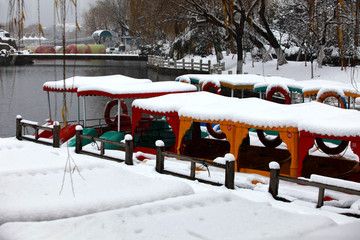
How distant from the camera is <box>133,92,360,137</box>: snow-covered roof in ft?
31.7

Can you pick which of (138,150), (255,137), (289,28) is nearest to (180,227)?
(138,150)

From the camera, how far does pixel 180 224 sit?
600 centimetres

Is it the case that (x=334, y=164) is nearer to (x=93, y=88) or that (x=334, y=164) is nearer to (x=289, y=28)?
(x=93, y=88)

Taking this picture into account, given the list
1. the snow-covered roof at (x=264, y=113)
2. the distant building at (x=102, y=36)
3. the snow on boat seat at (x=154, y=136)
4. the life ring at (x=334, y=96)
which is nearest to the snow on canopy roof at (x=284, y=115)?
the snow-covered roof at (x=264, y=113)

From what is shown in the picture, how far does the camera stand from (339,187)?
24.3ft

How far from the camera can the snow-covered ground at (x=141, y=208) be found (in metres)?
5.75

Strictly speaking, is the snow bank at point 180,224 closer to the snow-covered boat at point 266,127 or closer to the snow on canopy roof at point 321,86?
the snow-covered boat at point 266,127

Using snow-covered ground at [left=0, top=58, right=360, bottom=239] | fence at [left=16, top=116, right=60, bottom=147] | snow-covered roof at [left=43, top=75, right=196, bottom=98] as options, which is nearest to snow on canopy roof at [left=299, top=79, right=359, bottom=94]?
snow-covered roof at [left=43, top=75, right=196, bottom=98]

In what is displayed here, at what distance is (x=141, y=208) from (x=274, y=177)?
293cm

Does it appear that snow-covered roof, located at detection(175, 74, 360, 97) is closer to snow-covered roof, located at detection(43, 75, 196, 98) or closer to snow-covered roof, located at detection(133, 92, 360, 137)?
snow-covered roof, located at detection(43, 75, 196, 98)

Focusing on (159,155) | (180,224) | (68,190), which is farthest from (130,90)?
(180,224)

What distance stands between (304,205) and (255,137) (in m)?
7.40

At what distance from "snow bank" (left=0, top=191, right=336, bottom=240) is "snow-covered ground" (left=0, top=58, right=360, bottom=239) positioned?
1 cm

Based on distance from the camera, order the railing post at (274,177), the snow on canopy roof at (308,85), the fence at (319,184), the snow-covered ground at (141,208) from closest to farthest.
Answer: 1. the snow-covered ground at (141,208)
2. the fence at (319,184)
3. the railing post at (274,177)
4. the snow on canopy roof at (308,85)
